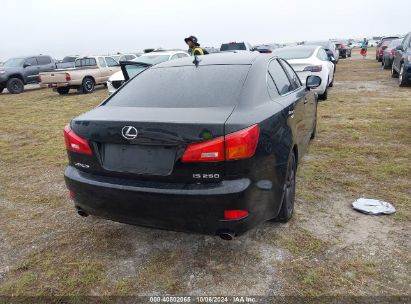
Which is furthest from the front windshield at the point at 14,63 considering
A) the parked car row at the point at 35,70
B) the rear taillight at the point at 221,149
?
the rear taillight at the point at 221,149

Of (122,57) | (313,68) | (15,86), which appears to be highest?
(122,57)

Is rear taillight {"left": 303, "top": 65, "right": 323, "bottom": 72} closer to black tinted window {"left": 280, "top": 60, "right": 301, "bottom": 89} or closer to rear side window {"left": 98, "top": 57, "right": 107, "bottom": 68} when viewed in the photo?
black tinted window {"left": 280, "top": 60, "right": 301, "bottom": 89}

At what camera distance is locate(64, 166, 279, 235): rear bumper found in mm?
2471

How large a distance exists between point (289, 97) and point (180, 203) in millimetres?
1792

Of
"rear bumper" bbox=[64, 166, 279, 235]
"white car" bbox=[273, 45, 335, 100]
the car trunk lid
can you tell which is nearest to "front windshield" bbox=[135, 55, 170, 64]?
"white car" bbox=[273, 45, 335, 100]

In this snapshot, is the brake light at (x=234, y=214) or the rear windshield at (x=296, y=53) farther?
the rear windshield at (x=296, y=53)

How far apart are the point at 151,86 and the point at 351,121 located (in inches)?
214

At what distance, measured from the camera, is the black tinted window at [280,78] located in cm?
360

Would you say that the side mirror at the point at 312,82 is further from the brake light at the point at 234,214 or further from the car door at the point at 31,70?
the car door at the point at 31,70

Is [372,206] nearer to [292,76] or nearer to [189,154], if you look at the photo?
[292,76]

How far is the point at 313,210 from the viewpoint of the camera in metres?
3.72

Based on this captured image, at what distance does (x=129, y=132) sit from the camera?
8.46ft

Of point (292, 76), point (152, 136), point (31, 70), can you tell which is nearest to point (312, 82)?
point (292, 76)

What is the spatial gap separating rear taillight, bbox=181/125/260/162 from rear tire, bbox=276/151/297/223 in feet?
2.94
